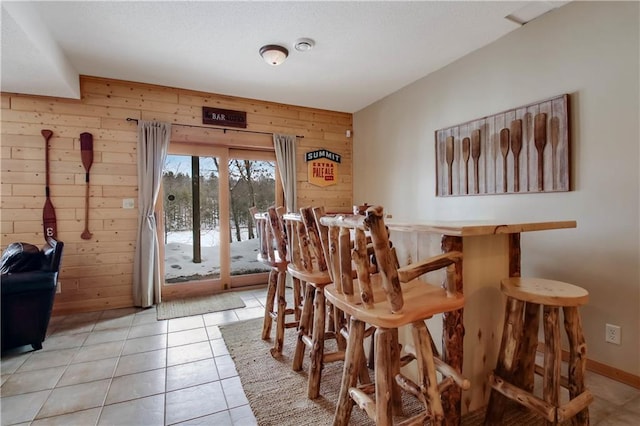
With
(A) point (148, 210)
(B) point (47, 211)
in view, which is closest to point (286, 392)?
(A) point (148, 210)

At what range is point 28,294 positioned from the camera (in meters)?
2.35

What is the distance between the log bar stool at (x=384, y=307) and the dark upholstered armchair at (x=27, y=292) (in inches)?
97.4

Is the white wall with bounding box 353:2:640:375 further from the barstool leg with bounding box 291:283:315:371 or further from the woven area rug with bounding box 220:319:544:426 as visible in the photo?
the barstool leg with bounding box 291:283:315:371

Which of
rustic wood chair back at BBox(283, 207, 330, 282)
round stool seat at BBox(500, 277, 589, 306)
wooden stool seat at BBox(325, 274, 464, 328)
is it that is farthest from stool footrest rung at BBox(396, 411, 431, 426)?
rustic wood chair back at BBox(283, 207, 330, 282)

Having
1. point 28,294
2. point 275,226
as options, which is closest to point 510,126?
point 275,226

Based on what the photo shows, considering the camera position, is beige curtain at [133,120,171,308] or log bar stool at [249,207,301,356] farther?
beige curtain at [133,120,171,308]

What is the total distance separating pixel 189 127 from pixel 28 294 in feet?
7.64

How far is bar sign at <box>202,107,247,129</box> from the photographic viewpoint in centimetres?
386

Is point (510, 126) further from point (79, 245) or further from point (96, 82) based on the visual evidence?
point (79, 245)

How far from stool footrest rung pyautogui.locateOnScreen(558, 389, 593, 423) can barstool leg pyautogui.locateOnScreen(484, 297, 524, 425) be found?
0.21 meters

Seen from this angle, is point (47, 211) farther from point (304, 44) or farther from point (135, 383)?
point (304, 44)

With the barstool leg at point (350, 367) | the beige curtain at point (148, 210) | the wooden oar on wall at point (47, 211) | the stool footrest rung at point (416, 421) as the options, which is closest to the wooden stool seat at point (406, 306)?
the barstool leg at point (350, 367)

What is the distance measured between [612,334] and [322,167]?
11.7 ft

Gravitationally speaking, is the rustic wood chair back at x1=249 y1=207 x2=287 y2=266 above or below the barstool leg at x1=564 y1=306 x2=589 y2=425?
above
